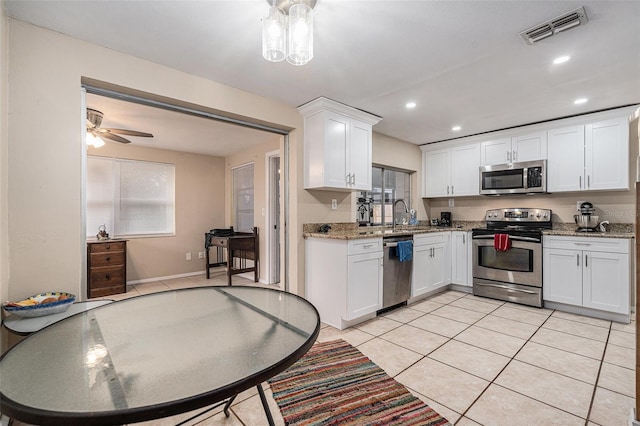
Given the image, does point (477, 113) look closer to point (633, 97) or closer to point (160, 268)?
point (633, 97)

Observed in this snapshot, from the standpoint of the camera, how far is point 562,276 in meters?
3.41

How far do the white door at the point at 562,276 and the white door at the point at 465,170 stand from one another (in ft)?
4.28

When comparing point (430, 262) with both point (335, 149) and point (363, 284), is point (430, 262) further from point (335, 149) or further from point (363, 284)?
point (335, 149)

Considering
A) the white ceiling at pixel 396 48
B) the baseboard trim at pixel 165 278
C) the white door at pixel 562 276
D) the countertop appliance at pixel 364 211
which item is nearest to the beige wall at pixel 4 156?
the white ceiling at pixel 396 48

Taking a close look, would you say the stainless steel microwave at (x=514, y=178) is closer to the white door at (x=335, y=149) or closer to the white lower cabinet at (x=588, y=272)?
the white lower cabinet at (x=588, y=272)

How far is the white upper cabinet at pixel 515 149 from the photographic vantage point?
383 centimetres

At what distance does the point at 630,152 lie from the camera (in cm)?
336

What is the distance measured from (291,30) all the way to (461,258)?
3.88 metres

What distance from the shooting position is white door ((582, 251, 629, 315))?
9.96 ft

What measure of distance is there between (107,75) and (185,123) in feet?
5.46

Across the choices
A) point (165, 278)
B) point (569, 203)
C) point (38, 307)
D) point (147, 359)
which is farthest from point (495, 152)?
point (165, 278)

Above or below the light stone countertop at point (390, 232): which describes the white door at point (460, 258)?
below

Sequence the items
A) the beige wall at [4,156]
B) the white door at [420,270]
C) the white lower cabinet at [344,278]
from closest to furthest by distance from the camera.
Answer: the beige wall at [4,156], the white lower cabinet at [344,278], the white door at [420,270]

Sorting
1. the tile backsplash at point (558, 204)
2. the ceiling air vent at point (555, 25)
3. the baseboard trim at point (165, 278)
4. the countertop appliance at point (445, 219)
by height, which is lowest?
the baseboard trim at point (165, 278)
